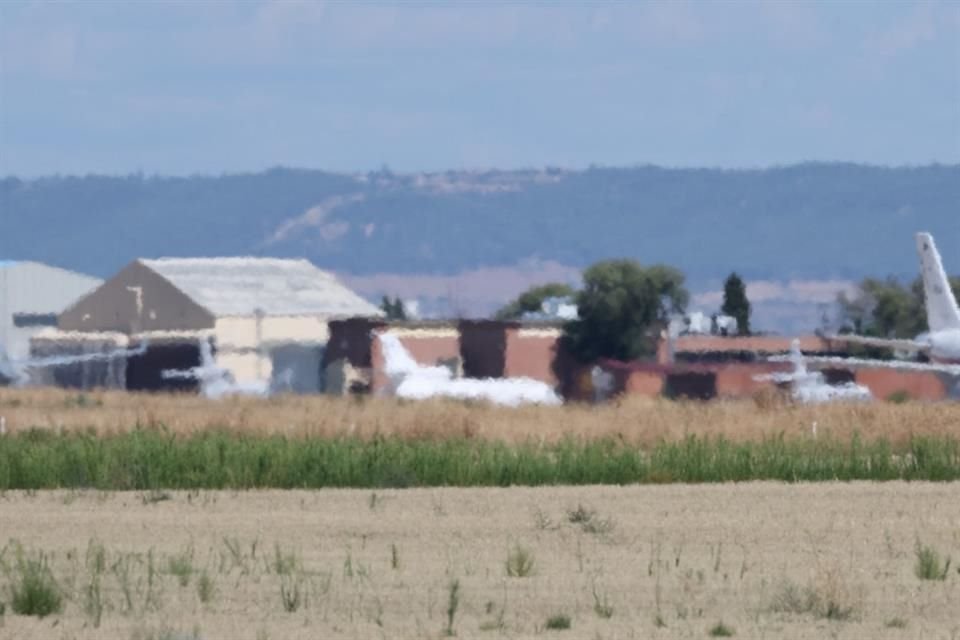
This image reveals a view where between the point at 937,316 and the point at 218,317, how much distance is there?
4128 cm

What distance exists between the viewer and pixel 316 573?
58.5 feet

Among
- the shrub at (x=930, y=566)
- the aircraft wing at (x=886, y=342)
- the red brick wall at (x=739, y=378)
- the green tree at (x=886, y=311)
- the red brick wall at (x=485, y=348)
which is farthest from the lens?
the green tree at (x=886, y=311)

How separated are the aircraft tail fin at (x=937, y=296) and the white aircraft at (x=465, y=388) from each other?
476 inches

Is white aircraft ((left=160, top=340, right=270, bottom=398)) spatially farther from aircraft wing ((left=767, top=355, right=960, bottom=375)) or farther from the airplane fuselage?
the airplane fuselage

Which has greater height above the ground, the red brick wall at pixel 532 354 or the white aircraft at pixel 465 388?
the red brick wall at pixel 532 354

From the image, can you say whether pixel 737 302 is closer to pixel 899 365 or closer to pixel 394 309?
pixel 394 309

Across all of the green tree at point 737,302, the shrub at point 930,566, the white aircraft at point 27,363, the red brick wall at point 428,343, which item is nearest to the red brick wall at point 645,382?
the red brick wall at point 428,343

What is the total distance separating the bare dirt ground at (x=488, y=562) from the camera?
15055mm

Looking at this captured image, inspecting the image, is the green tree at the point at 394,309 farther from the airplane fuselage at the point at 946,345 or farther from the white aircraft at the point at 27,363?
the airplane fuselage at the point at 946,345

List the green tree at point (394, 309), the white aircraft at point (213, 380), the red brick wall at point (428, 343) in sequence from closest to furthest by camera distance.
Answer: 1. the white aircraft at point (213, 380)
2. the red brick wall at point (428, 343)
3. the green tree at point (394, 309)

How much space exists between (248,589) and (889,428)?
23.9 m

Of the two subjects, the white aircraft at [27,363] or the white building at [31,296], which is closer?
the white aircraft at [27,363]

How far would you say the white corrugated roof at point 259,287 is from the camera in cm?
10069

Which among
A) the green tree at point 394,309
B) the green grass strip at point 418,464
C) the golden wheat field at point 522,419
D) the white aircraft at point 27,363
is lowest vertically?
the green grass strip at point 418,464
